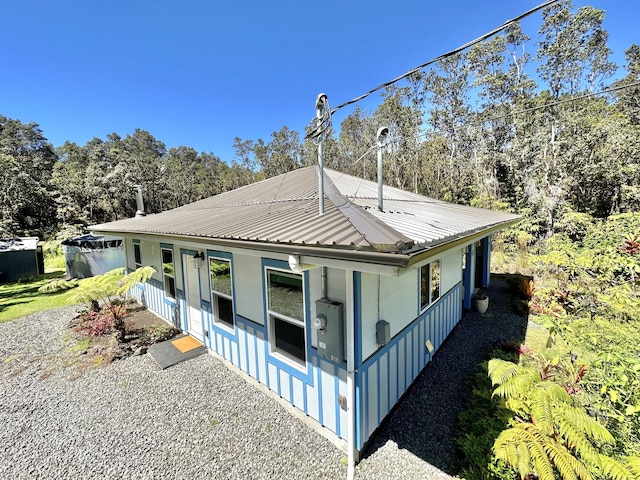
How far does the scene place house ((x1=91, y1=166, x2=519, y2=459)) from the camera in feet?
8.89

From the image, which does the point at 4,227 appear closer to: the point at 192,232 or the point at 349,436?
the point at 192,232

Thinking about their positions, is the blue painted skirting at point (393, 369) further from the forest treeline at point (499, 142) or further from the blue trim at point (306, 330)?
the forest treeline at point (499, 142)

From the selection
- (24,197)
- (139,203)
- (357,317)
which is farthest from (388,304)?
(24,197)

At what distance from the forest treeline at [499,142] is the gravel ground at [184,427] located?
1217 centimetres

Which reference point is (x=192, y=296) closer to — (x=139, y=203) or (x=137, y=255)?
(x=137, y=255)

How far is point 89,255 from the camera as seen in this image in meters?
13.3

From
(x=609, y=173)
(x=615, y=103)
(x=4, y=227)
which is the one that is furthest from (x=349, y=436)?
(x=615, y=103)

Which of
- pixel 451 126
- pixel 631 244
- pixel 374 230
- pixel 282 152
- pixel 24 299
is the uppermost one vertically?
pixel 282 152

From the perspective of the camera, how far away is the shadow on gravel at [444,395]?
3381 millimetres

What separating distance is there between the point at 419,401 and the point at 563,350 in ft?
11.0

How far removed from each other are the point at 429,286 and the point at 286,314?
9.30 ft

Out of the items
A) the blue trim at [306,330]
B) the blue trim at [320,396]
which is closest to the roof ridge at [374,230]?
the blue trim at [306,330]

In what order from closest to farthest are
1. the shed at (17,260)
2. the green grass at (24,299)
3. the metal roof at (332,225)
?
the metal roof at (332,225)
the green grass at (24,299)
the shed at (17,260)

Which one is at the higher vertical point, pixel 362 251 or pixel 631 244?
pixel 362 251
